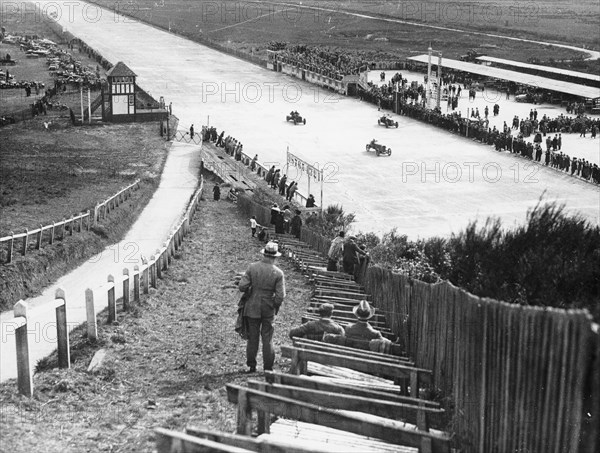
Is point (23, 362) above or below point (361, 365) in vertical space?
below

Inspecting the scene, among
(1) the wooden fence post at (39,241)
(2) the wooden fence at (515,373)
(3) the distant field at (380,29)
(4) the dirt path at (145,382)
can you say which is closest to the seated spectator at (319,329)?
(4) the dirt path at (145,382)

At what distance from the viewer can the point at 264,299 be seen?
1090cm

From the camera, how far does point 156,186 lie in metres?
36.7

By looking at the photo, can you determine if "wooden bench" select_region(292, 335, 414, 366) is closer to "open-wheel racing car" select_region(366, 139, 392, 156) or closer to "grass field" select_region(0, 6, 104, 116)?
"open-wheel racing car" select_region(366, 139, 392, 156)

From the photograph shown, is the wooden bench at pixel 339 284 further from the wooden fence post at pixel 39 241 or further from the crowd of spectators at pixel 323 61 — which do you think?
the crowd of spectators at pixel 323 61

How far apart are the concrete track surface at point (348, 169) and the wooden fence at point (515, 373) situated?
195 inches

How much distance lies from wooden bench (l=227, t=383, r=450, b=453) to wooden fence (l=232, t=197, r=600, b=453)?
545mm

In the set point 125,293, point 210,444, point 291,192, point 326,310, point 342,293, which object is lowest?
point 291,192

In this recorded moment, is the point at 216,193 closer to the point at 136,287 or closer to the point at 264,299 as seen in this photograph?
the point at 136,287

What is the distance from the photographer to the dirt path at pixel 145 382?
29.7 ft

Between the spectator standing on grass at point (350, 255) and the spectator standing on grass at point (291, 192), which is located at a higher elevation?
the spectator standing on grass at point (350, 255)

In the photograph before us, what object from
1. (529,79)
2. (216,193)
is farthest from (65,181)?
(529,79)

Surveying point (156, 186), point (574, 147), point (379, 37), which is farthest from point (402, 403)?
point (379, 37)

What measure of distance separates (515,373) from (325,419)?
58.4 inches
